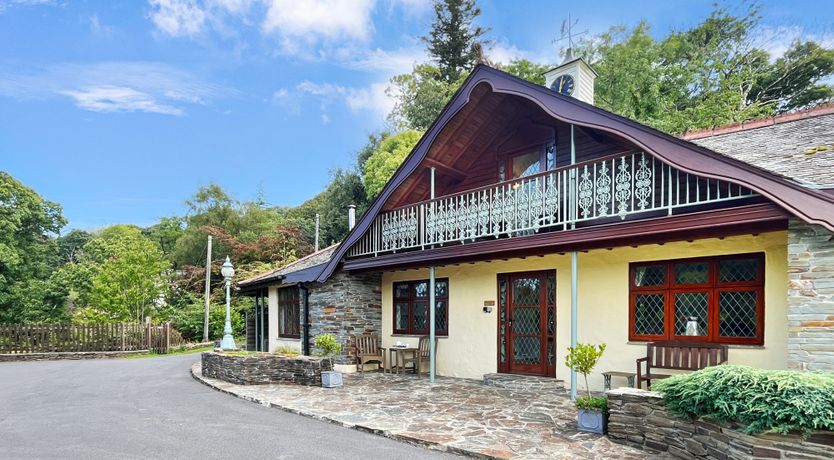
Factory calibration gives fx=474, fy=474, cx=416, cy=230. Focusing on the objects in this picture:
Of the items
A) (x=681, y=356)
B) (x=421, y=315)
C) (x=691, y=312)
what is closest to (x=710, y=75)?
(x=691, y=312)

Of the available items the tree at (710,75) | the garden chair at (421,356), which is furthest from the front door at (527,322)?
the tree at (710,75)

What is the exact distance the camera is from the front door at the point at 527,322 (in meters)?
9.09

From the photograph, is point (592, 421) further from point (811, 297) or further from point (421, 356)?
point (421, 356)

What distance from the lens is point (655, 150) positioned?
6.45 m

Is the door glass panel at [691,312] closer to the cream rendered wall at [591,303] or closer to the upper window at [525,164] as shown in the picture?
the cream rendered wall at [591,303]

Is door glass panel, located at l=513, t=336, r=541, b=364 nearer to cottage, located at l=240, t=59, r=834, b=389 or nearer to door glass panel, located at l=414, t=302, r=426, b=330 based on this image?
cottage, located at l=240, t=59, r=834, b=389

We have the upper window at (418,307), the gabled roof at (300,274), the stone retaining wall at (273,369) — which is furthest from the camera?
the gabled roof at (300,274)

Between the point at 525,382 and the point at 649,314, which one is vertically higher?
the point at 649,314

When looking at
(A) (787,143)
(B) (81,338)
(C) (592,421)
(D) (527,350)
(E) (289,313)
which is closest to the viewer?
(C) (592,421)

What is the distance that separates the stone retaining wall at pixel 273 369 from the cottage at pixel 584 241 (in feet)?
6.68

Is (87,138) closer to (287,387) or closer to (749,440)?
(287,387)

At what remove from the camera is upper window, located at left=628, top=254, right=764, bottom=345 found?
6852mm

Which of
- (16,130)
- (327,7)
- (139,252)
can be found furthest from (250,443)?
(16,130)

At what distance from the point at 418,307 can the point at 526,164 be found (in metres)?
4.37
